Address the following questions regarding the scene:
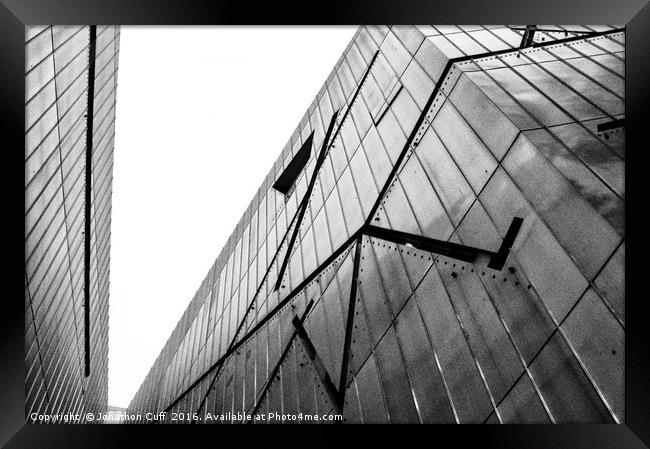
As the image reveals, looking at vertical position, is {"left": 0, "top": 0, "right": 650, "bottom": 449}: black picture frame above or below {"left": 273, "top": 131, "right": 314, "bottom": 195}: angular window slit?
above

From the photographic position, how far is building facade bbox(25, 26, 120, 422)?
1107 centimetres

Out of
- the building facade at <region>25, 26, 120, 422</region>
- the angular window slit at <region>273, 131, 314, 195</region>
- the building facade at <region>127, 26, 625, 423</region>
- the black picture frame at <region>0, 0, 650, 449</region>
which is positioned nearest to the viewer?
the black picture frame at <region>0, 0, 650, 449</region>

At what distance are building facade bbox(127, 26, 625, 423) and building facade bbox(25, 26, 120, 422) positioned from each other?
15.2 ft

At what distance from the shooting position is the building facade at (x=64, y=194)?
36.3 ft

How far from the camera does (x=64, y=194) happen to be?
14.6m

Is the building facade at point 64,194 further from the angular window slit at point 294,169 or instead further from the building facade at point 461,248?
the angular window slit at point 294,169

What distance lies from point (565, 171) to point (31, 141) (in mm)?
8448

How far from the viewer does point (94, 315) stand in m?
25.7

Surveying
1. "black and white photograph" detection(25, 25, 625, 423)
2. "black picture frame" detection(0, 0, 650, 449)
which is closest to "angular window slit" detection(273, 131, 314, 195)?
"black and white photograph" detection(25, 25, 625, 423)

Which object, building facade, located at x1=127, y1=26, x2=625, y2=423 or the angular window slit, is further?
the angular window slit

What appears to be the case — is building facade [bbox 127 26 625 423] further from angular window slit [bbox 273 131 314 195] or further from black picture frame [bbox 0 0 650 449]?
angular window slit [bbox 273 131 314 195]
